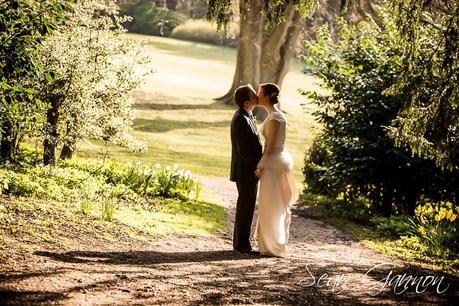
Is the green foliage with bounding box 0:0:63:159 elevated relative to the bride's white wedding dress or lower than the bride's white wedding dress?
elevated

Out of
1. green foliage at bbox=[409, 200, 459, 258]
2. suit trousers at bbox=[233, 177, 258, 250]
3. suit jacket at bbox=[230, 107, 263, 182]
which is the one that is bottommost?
green foliage at bbox=[409, 200, 459, 258]

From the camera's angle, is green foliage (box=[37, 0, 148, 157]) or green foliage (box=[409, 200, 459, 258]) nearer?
green foliage (box=[409, 200, 459, 258])

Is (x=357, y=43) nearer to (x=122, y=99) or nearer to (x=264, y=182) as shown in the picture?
(x=122, y=99)

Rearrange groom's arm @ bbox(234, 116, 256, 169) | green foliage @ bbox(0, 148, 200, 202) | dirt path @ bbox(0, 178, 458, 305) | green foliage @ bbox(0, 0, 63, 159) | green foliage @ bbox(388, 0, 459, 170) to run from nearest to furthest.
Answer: dirt path @ bbox(0, 178, 458, 305) < green foliage @ bbox(0, 0, 63, 159) < green foliage @ bbox(388, 0, 459, 170) < groom's arm @ bbox(234, 116, 256, 169) < green foliage @ bbox(0, 148, 200, 202)

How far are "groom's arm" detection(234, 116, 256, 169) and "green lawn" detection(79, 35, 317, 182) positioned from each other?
4930 mm

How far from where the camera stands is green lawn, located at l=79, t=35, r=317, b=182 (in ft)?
63.3

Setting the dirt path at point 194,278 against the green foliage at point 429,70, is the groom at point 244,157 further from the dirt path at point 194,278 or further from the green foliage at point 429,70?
the green foliage at point 429,70

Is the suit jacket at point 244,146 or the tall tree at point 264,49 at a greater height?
the tall tree at point 264,49

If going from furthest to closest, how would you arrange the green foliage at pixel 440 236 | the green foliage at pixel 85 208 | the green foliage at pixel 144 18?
the green foliage at pixel 144 18, the green foliage at pixel 440 236, the green foliage at pixel 85 208

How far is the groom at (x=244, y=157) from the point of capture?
8.08 meters

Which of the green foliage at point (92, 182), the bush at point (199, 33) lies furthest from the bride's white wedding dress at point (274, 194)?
the bush at point (199, 33)

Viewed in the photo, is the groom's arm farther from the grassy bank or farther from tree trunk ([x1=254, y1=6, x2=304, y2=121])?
tree trunk ([x1=254, y1=6, x2=304, y2=121])

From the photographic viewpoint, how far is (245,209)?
8.22 metres

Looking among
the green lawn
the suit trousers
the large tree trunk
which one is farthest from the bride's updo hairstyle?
the large tree trunk
